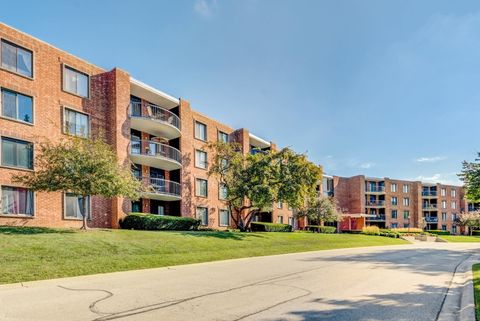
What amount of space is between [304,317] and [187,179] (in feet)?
90.0

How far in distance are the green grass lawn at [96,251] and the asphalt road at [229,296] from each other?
114 centimetres

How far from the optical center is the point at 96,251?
15.2 meters

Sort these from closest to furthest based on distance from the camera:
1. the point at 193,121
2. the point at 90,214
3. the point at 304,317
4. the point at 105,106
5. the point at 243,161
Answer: the point at 304,317
the point at 90,214
the point at 105,106
the point at 243,161
the point at 193,121

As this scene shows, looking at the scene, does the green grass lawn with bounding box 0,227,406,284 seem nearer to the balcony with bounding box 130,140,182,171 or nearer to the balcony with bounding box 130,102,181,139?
the balcony with bounding box 130,140,182,171

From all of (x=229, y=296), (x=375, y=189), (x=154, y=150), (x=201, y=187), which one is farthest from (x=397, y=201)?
(x=229, y=296)

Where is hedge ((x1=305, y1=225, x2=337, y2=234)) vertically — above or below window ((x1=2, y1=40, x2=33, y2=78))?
below

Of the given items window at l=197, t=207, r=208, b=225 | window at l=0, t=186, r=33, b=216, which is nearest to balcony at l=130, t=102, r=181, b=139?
window at l=197, t=207, r=208, b=225

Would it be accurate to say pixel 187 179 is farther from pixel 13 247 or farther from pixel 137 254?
pixel 13 247

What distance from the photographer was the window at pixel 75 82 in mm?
24000

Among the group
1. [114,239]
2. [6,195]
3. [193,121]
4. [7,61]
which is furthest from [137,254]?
[193,121]

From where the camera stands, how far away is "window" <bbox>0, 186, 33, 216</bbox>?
19984mm

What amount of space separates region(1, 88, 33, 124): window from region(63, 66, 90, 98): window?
8.43ft

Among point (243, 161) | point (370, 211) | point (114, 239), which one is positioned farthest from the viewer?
point (370, 211)

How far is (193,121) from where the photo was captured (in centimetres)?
3534
